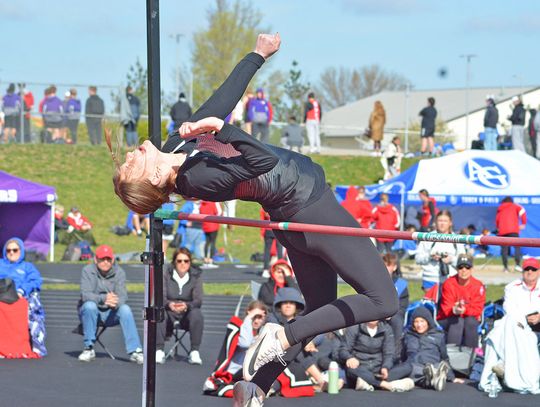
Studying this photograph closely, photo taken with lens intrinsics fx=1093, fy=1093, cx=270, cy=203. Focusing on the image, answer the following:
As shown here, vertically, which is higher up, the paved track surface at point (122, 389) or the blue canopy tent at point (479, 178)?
the blue canopy tent at point (479, 178)

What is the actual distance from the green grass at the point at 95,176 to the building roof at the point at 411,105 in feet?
95.3

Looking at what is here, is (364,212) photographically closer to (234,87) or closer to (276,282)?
(276,282)

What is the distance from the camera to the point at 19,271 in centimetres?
1060

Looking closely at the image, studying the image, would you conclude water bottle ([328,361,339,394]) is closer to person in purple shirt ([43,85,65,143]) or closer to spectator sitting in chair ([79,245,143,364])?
spectator sitting in chair ([79,245,143,364])

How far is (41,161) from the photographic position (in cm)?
2719

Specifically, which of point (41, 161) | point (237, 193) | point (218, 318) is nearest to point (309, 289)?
point (237, 193)

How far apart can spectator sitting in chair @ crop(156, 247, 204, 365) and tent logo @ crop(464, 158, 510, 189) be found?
960 centimetres

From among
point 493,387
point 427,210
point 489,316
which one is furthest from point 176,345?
point 427,210

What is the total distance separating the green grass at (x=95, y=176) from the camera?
24.2 m

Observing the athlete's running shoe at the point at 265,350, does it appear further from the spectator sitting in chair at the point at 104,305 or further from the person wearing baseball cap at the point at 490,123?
the person wearing baseball cap at the point at 490,123

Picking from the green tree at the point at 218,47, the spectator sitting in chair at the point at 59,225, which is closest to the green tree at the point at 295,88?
the green tree at the point at 218,47

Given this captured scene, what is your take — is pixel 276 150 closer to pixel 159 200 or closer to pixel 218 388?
pixel 159 200

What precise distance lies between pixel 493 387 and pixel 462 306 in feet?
3.67

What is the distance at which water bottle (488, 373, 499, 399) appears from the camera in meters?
8.95
